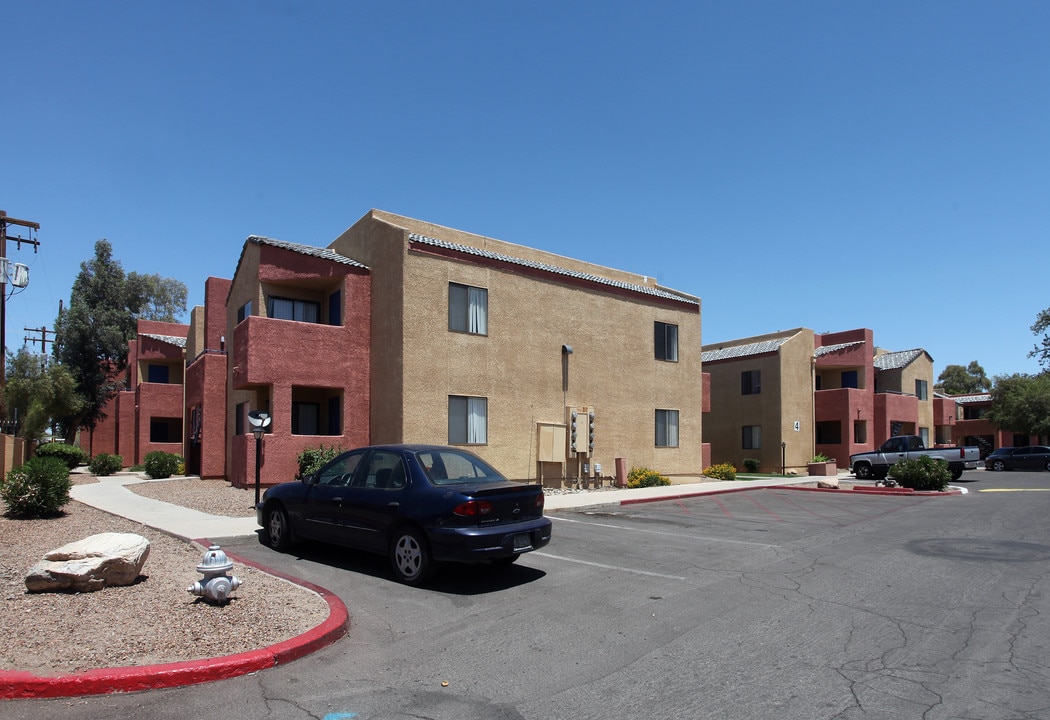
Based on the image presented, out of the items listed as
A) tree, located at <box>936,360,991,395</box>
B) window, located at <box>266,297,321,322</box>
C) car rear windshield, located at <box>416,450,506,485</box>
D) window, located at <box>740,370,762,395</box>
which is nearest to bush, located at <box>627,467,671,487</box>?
window, located at <box>266,297,321,322</box>

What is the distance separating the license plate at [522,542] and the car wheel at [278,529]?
3.58 metres

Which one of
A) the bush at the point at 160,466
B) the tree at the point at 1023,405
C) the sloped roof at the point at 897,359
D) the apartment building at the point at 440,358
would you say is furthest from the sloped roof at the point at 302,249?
the tree at the point at 1023,405

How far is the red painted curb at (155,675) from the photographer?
475cm

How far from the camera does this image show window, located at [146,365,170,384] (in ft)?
124

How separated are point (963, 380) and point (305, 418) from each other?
8736cm

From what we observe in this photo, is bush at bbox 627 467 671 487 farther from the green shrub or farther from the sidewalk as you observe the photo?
the green shrub

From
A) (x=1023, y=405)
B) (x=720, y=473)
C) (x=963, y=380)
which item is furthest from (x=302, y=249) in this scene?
(x=963, y=380)

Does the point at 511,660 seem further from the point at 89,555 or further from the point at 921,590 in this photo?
the point at 921,590

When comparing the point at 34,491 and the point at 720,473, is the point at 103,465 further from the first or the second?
the point at 720,473

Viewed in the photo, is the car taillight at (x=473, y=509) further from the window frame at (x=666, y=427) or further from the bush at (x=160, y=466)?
the bush at (x=160, y=466)

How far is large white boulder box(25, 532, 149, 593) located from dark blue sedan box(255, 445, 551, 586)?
2.39 meters

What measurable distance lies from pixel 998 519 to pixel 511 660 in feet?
42.5

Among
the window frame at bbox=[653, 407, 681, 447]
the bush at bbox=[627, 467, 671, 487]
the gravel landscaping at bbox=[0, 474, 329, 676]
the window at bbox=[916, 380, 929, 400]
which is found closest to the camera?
the gravel landscaping at bbox=[0, 474, 329, 676]

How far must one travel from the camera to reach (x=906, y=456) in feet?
93.5
